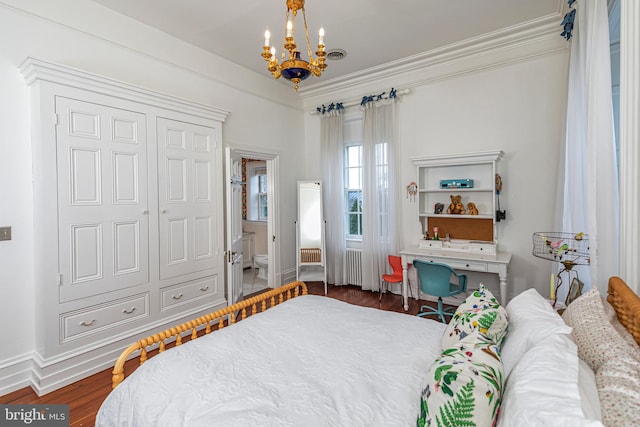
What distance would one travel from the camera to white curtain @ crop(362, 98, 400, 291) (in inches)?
169

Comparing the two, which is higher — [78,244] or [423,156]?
[423,156]

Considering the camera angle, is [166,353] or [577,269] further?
[577,269]

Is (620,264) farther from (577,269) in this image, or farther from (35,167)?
(35,167)

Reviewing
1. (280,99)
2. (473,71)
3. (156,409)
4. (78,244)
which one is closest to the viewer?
(156,409)

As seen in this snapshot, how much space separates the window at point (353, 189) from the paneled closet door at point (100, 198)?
287 centimetres

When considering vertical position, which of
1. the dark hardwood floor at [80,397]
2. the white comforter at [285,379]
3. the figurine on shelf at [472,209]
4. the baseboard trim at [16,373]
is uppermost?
the figurine on shelf at [472,209]

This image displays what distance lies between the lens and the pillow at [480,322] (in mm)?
1371

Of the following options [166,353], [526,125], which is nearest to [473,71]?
[526,125]

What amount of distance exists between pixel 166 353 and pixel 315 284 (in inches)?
140

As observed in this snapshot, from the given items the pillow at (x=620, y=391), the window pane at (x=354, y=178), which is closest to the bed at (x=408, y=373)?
the pillow at (x=620, y=391)

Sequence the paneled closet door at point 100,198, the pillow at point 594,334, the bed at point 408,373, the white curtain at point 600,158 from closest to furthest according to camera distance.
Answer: the bed at point 408,373 → the pillow at point 594,334 → the white curtain at point 600,158 → the paneled closet door at point 100,198

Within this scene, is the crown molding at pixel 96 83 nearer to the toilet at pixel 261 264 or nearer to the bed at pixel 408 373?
the bed at pixel 408 373

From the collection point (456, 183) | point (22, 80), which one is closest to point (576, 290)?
point (456, 183)

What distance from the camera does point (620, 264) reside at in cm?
139
